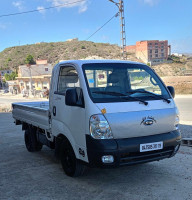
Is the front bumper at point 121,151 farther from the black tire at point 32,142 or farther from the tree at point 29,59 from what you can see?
the tree at point 29,59

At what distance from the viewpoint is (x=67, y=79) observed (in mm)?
4395

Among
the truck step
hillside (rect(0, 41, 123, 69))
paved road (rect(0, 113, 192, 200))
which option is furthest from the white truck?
hillside (rect(0, 41, 123, 69))

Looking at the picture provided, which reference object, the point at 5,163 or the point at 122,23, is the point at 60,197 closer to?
the point at 5,163

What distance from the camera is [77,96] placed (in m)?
3.78

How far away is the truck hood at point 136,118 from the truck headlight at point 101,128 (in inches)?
2.3

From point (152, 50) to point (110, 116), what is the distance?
435ft

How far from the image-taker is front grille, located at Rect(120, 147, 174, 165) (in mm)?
3521

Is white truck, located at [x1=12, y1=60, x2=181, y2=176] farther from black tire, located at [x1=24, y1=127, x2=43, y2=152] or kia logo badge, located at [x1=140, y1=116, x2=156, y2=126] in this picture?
black tire, located at [x1=24, y1=127, x2=43, y2=152]

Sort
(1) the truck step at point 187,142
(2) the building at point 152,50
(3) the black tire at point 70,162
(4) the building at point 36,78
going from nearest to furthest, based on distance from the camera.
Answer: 1. (3) the black tire at point 70,162
2. (1) the truck step at point 187,142
3. (4) the building at point 36,78
4. (2) the building at point 152,50

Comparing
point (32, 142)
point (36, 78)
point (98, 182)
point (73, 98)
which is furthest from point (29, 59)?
point (73, 98)

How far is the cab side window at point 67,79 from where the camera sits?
4.15 m

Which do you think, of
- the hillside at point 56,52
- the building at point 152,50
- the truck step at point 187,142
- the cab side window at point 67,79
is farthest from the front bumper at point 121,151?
the building at point 152,50

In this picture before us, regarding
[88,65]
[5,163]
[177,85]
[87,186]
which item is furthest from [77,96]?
[177,85]

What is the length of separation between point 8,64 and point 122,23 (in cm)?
10568
